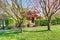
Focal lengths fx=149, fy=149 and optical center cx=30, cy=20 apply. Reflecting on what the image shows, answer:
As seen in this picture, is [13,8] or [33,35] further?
[13,8]

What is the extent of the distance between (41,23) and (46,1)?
38.9 ft

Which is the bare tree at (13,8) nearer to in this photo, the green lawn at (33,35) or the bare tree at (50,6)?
the green lawn at (33,35)

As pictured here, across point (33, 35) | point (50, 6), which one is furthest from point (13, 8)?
point (50, 6)

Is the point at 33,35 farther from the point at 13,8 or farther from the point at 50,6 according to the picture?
the point at 50,6

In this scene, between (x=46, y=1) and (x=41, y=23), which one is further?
(x=41, y=23)

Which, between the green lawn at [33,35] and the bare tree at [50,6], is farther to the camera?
the bare tree at [50,6]

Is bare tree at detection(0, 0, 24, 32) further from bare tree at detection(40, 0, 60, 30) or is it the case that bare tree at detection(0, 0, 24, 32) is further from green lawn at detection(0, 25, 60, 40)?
bare tree at detection(40, 0, 60, 30)

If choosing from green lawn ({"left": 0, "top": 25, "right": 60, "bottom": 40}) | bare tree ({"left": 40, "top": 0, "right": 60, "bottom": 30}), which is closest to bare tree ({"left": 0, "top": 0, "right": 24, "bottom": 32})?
green lawn ({"left": 0, "top": 25, "right": 60, "bottom": 40})

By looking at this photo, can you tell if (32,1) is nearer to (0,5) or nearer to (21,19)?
(21,19)

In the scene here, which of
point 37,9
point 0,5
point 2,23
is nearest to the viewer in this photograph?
point 0,5

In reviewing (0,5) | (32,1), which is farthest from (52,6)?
(0,5)

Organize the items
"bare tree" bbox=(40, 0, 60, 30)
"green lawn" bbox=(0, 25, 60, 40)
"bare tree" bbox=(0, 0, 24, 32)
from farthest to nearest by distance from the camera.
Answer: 1. "bare tree" bbox=(40, 0, 60, 30)
2. "bare tree" bbox=(0, 0, 24, 32)
3. "green lawn" bbox=(0, 25, 60, 40)

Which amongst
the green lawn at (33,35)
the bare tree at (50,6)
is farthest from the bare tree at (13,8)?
the bare tree at (50,6)

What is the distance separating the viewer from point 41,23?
95.9 ft
